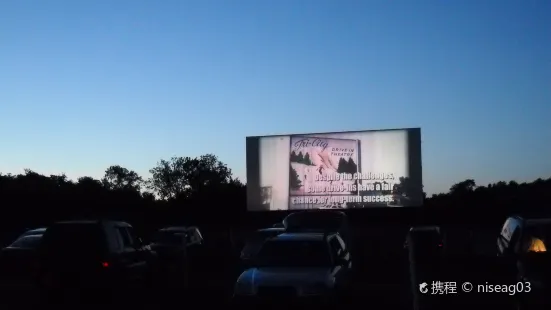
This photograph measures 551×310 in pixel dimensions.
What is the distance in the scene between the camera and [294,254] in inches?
582

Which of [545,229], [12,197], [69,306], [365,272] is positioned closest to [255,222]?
[12,197]

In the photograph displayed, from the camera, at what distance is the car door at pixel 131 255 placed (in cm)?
1603

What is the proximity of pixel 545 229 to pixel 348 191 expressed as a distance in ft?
71.5

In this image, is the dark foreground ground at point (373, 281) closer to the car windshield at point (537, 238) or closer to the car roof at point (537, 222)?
the car roof at point (537, 222)

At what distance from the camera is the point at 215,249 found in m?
27.5

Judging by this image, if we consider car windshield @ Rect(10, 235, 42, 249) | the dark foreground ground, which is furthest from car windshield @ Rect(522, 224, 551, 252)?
car windshield @ Rect(10, 235, 42, 249)

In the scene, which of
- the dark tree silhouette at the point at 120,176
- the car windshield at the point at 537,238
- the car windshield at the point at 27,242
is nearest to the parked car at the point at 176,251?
the car windshield at the point at 27,242

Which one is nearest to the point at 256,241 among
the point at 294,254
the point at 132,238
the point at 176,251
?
the point at 176,251

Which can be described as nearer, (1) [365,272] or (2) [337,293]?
(2) [337,293]

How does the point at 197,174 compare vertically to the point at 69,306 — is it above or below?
above

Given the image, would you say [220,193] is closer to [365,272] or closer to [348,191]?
[348,191]

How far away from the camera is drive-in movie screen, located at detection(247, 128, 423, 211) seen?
3472cm

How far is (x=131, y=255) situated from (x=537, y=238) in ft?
26.9

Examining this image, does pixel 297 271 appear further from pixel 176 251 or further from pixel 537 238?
pixel 176 251
